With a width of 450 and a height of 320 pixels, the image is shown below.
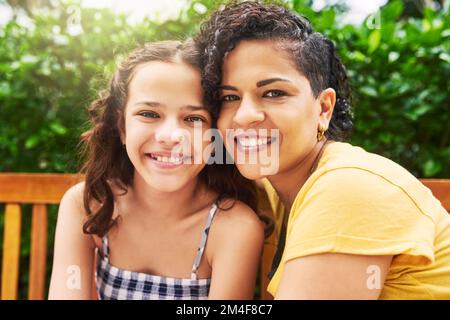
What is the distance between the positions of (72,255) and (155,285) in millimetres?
292

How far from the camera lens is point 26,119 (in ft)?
7.13

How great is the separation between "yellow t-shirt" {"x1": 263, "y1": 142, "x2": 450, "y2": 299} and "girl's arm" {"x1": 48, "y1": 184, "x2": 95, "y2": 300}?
73 cm

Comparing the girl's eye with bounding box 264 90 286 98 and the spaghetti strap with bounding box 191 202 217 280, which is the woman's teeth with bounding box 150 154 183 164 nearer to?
the spaghetti strap with bounding box 191 202 217 280

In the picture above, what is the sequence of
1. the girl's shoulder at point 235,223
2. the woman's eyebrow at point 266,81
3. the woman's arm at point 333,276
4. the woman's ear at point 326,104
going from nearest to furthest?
the woman's arm at point 333,276, the woman's eyebrow at point 266,81, the woman's ear at point 326,104, the girl's shoulder at point 235,223

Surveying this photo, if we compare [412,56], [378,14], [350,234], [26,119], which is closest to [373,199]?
[350,234]

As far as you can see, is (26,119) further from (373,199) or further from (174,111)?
(373,199)

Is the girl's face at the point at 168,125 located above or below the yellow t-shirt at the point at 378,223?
above

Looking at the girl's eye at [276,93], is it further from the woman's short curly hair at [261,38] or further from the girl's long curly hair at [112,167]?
the girl's long curly hair at [112,167]

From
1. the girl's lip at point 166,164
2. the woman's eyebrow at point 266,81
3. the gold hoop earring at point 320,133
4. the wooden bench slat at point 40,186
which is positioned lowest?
the wooden bench slat at point 40,186

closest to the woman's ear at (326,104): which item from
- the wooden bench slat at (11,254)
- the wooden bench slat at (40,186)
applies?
the wooden bench slat at (40,186)

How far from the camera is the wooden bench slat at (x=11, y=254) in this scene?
6.22ft

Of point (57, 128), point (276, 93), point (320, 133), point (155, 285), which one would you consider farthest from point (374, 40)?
point (57, 128)

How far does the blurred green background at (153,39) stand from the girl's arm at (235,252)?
26.6 inches

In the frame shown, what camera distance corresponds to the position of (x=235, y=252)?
1547 millimetres
